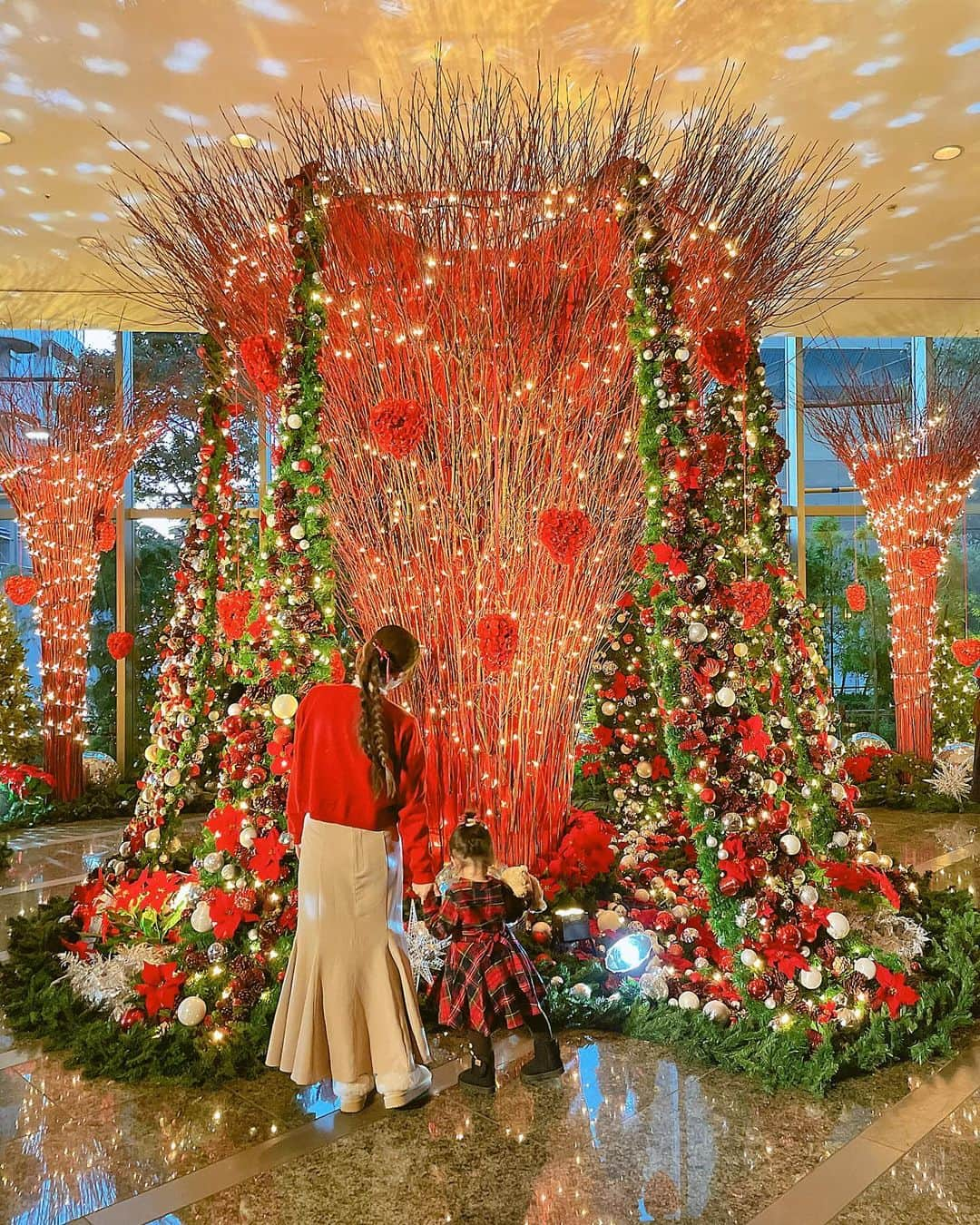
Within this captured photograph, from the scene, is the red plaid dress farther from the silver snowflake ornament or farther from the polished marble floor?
the silver snowflake ornament

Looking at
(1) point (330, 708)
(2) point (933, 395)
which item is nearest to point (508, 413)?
(1) point (330, 708)

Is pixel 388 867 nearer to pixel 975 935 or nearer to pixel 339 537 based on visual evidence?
pixel 339 537

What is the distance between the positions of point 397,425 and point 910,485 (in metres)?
5.25

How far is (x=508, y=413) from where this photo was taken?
363cm

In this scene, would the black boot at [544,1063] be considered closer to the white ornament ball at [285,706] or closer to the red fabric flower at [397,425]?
the white ornament ball at [285,706]

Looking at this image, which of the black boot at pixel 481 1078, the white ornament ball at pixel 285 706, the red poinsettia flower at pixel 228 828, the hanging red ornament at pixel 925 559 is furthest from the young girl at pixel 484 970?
the hanging red ornament at pixel 925 559

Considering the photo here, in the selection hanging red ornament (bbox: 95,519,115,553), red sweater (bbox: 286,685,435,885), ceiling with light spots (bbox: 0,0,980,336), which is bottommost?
red sweater (bbox: 286,685,435,885)

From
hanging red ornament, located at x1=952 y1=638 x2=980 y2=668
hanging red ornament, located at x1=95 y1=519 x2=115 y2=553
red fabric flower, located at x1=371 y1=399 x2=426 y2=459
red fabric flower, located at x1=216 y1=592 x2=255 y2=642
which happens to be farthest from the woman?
hanging red ornament, located at x1=952 y1=638 x2=980 y2=668

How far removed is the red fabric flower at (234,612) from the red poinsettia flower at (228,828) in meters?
0.83

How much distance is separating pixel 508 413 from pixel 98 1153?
264 cm

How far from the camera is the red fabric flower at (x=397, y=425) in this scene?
3221 millimetres

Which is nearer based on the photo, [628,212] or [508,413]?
[628,212]

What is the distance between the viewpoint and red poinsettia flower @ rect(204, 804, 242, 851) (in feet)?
10.7

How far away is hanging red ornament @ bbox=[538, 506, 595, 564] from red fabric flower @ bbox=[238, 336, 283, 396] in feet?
3.49
